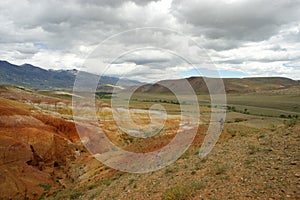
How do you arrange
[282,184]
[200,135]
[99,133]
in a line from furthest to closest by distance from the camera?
[99,133], [200,135], [282,184]

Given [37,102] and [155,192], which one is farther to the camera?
[37,102]

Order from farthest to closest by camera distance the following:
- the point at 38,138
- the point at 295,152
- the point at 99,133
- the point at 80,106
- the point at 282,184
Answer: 1. the point at 80,106
2. the point at 99,133
3. the point at 38,138
4. the point at 295,152
5. the point at 282,184

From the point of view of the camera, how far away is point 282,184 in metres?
7.89

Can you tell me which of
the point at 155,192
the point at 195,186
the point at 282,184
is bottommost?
the point at 155,192

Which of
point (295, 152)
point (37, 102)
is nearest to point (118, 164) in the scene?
point (295, 152)

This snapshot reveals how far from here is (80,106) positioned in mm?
54625

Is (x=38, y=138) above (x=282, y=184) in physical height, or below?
below

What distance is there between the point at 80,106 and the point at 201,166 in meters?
46.1

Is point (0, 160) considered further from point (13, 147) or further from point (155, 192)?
point (155, 192)

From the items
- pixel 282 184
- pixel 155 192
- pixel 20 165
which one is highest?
pixel 282 184

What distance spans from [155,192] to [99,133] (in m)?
27.2

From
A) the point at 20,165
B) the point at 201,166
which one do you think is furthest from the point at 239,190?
the point at 20,165

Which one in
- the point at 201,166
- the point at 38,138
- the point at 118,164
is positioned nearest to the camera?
the point at 201,166

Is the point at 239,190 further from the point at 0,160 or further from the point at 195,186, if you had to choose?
the point at 0,160
